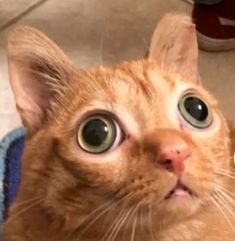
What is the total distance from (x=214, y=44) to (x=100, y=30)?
11.5 inches

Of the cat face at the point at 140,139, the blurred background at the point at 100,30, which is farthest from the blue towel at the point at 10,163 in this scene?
the cat face at the point at 140,139

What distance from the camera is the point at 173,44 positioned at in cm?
100

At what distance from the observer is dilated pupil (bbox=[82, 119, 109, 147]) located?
853 millimetres

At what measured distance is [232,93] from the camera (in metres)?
1.67

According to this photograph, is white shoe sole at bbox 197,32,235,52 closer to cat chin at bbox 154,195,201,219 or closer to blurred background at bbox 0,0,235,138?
blurred background at bbox 0,0,235,138

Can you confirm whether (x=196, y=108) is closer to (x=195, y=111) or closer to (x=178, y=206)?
(x=195, y=111)

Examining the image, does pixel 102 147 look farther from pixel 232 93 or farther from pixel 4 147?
pixel 232 93

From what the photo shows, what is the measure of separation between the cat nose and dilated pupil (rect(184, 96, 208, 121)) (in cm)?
10

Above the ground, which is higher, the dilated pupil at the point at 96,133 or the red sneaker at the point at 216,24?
the red sneaker at the point at 216,24

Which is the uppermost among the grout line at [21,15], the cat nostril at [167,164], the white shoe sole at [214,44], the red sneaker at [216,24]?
the grout line at [21,15]

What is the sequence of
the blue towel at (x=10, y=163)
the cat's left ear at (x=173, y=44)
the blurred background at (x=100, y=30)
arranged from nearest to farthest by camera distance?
the cat's left ear at (x=173, y=44), the blue towel at (x=10, y=163), the blurred background at (x=100, y=30)

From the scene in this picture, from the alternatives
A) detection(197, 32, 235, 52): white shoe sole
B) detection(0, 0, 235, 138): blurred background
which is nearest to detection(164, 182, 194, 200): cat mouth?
detection(0, 0, 235, 138): blurred background

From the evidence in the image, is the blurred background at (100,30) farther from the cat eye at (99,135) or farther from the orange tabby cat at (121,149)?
the cat eye at (99,135)

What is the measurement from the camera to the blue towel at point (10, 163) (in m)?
1.39
